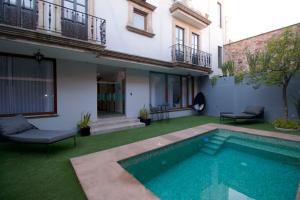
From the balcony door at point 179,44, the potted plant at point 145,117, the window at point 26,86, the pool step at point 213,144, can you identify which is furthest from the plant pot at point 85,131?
the balcony door at point 179,44

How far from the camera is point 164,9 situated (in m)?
9.70

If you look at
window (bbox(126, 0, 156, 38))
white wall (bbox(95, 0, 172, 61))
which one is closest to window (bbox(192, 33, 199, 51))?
white wall (bbox(95, 0, 172, 61))

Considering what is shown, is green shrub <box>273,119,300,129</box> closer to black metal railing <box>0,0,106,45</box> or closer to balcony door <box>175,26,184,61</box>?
balcony door <box>175,26,184,61</box>

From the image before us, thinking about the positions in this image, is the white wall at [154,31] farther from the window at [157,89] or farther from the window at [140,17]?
the window at [157,89]

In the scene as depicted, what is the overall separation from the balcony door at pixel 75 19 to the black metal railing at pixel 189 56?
17.1ft

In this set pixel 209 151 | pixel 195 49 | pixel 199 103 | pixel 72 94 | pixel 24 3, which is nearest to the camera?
pixel 24 3

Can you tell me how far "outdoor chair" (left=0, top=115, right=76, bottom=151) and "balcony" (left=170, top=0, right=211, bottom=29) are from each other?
8784mm

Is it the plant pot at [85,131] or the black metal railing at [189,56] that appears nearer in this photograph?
the plant pot at [85,131]

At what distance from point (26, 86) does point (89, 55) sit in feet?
8.32

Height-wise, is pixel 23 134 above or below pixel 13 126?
below

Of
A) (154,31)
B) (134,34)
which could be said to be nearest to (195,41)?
(154,31)

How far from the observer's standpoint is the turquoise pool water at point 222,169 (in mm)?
3182

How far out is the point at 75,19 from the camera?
619 centimetres

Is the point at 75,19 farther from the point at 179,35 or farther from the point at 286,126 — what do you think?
the point at 286,126
